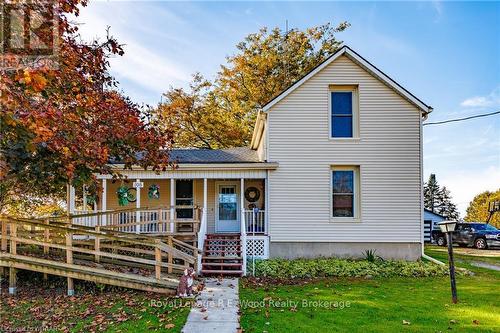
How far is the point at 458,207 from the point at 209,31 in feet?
207

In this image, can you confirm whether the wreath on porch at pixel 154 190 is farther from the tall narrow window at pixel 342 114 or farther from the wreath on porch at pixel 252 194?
the tall narrow window at pixel 342 114

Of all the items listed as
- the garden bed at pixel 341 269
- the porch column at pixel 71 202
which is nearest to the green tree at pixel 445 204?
the garden bed at pixel 341 269

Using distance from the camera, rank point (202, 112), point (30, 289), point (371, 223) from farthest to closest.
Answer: point (202, 112), point (371, 223), point (30, 289)

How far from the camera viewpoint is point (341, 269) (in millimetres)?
11422

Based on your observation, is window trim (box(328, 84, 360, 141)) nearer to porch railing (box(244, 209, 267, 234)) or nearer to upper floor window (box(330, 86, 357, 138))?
upper floor window (box(330, 86, 357, 138))

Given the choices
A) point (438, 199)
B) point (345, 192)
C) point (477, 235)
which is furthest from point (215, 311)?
point (438, 199)

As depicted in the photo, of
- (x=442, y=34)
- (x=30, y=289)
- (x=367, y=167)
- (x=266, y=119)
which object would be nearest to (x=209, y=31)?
(x=266, y=119)

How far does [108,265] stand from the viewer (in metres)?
10.3

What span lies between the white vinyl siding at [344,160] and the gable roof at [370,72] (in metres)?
0.18

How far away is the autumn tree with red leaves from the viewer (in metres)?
5.06

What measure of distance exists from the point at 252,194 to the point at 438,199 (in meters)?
56.2

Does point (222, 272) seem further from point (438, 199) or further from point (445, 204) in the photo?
point (445, 204)

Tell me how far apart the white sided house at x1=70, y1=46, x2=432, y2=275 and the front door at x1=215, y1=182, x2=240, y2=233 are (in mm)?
1673

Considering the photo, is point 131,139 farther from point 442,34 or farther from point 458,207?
point 458,207
